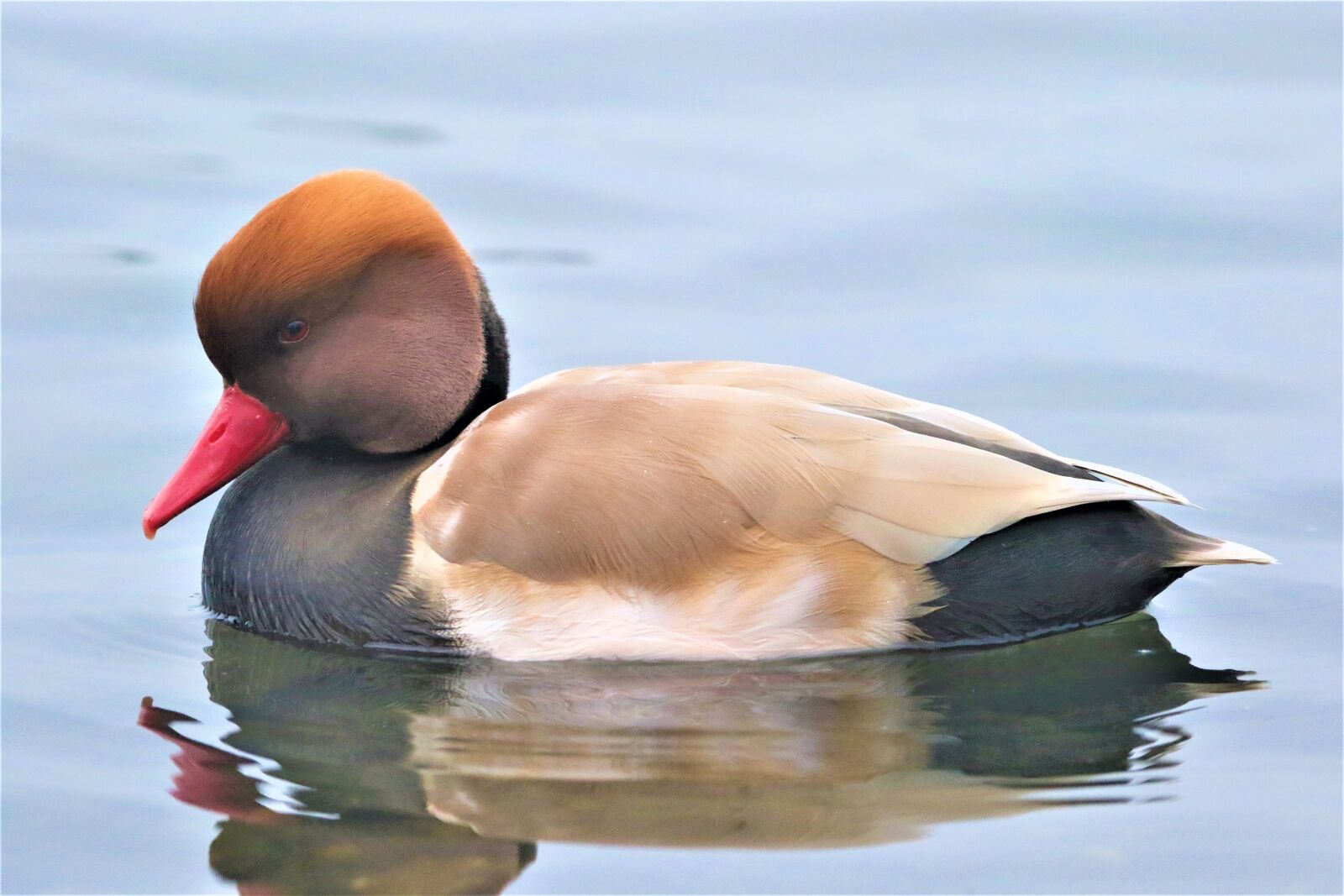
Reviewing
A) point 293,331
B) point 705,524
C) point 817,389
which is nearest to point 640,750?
point 705,524

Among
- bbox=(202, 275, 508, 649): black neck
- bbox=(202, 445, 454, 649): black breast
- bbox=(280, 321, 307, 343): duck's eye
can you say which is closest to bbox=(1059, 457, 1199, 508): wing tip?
bbox=(202, 275, 508, 649): black neck

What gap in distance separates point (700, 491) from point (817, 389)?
0.60 m

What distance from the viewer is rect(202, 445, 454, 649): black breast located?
5633 millimetres

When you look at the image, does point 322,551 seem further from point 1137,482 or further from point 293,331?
point 1137,482

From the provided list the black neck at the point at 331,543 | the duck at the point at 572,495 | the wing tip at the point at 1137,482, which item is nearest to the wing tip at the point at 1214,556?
the duck at the point at 572,495

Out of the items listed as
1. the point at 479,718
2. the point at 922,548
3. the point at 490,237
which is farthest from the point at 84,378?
the point at 922,548

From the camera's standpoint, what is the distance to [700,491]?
17.9 ft

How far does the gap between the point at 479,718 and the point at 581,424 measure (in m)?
0.85

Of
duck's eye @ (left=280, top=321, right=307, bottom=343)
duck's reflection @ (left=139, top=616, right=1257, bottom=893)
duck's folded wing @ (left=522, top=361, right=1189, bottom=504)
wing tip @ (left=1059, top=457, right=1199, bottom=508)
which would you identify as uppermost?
duck's eye @ (left=280, top=321, right=307, bottom=343)

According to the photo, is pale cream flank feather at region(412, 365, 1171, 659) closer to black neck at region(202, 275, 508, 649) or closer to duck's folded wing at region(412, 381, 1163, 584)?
duck's folded wing at region(412, 381, 1163, 584)

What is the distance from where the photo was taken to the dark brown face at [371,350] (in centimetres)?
572

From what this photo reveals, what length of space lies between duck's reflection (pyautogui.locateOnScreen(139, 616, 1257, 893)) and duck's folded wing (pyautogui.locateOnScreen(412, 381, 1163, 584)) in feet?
1.18

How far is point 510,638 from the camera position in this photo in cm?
557

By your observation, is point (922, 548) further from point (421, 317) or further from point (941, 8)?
point (941, 8)
